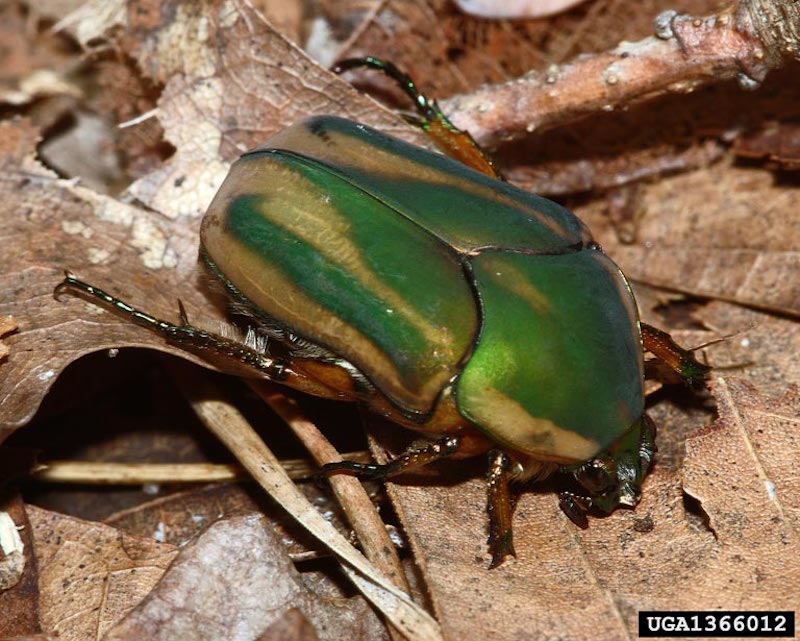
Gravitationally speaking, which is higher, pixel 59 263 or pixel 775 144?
pixel 775 144

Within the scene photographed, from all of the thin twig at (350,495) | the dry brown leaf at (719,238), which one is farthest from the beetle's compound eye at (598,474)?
the dry brown leaf at (719,238)

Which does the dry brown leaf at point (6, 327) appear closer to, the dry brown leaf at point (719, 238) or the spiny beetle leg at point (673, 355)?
the spiny beetle leg at point (673, 355)

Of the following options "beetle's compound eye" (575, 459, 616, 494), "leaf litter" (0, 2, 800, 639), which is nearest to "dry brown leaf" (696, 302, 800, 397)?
"leaf litter" (0, 2, 800, 639)

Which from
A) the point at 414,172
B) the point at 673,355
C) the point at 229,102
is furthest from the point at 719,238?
the point at 229,102

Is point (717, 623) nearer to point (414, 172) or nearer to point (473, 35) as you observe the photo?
point (414, 172)

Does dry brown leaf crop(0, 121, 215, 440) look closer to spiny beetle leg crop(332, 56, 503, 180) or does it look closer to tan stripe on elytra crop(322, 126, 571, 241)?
tan stripe on elytra crop(322, 126, 571, 241)
